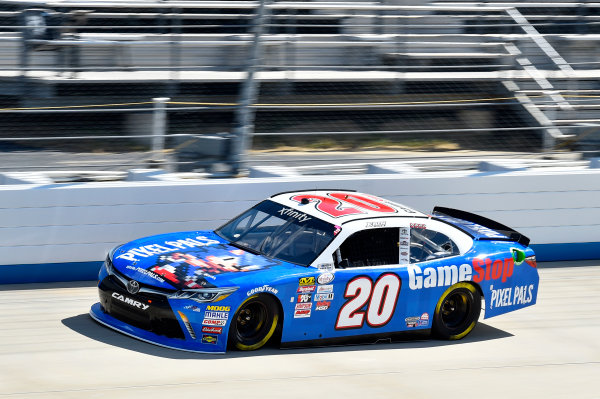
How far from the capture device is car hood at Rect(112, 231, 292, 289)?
6.47 metres

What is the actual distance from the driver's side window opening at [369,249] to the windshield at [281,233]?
16 cm

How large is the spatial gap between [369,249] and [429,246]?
0.63 m

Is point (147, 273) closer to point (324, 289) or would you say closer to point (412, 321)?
point (324, 289)

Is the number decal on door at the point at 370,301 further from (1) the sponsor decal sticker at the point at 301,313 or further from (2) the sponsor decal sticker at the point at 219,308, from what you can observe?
(2) the sponsor decal sticker at the point at 219,308

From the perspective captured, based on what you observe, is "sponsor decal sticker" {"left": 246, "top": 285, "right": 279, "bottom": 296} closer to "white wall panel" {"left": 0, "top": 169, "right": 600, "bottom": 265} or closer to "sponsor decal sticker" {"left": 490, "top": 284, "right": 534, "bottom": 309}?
"sponsor decal sticker" {"left": 490, "top": 284, "right": 534, "bottom": 309}

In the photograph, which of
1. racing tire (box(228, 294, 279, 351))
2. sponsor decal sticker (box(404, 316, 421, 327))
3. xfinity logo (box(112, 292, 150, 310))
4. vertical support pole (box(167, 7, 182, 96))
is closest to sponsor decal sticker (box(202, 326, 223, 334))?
racing tire (box(228, 294, 279, 351))

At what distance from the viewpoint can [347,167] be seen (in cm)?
1034

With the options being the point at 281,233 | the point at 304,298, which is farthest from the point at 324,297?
the point at 281,233

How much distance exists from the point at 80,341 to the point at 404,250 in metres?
2.79

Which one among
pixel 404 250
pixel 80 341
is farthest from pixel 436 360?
pixel 80 341

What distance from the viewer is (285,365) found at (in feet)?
21.2

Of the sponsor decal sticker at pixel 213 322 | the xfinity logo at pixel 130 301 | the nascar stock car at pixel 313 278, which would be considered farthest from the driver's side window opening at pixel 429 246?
the xfinity logo at pixel 130 301

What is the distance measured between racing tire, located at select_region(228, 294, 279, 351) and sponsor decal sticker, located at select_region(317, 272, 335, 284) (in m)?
0.41

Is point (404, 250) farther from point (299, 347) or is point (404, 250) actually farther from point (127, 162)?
→ point (127, 162)
